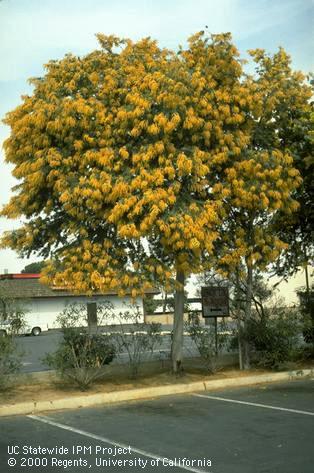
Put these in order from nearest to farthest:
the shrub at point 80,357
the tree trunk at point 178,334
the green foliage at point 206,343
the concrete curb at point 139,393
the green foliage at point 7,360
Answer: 1. the concrete curb at point 139,393
2. the green foliage at point 7,360
3. the shrub at point 80,357
4. the tree trunk at point 178,334
5. the green foliage at point 206,343

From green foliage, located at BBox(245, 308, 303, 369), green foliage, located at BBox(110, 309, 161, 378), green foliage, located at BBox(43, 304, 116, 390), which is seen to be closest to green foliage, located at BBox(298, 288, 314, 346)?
green foliage, located at BBox(245, 308, 303, 369)

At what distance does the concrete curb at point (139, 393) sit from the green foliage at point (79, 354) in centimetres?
73

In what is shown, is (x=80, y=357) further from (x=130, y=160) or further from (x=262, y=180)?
(x=262, y=180)

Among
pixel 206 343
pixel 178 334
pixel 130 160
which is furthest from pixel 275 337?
pixel 130 160

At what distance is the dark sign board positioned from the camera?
1486 centimetres

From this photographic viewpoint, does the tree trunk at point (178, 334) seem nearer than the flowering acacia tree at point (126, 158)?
No

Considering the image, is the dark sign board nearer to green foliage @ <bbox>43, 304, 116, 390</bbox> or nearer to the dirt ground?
the dirt ground

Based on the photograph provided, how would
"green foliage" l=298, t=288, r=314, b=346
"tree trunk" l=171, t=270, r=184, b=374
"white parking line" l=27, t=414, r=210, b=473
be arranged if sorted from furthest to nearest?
1. "green foliage" l=298, t=288, r=314, b=346
2. "tree trunk" l=171, t=270, r=184, b=374
3. "white parking line" l=27, t=414, r=210, b=473

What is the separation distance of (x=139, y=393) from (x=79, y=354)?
1.41m

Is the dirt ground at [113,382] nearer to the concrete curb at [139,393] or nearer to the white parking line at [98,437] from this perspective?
the concrete curb at [139,393]

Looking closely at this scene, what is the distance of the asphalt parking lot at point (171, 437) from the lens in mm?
6957

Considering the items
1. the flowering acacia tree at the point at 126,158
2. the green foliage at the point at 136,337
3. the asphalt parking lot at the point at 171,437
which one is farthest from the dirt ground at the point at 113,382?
the flowering acacia tree at the point at 126,158

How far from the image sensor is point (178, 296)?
14.2 metres

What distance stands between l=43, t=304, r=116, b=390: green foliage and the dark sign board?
8.50ft
